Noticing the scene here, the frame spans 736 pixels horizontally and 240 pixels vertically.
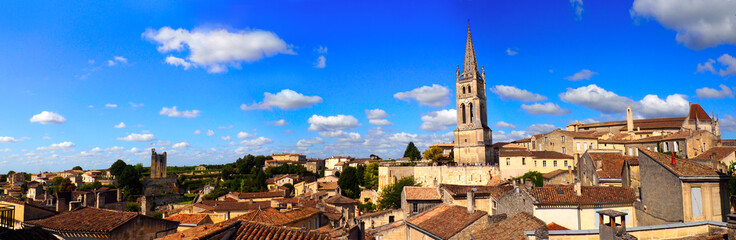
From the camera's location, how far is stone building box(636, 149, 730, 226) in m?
16.0

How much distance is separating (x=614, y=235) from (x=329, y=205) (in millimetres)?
39605

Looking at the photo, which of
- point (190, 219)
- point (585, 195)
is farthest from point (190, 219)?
point (585, 195)

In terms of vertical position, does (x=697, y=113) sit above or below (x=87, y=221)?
above

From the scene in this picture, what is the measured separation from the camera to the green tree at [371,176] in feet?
236

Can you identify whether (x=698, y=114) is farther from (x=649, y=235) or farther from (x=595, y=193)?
(x=649, y=235)

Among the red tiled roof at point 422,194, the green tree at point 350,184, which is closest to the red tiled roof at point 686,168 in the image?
the red tiled roof at point 422,194

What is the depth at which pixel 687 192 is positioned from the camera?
1634 centimetres

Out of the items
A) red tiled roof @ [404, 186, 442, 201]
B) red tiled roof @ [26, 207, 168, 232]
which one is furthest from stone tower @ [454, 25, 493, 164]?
red tiled roof @ [26, 207, 168, 232]

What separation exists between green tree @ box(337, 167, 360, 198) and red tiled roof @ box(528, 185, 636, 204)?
175 feet

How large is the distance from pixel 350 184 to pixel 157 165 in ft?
238

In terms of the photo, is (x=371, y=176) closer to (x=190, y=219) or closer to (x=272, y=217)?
(x=190, y=219)

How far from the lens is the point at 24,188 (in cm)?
9594

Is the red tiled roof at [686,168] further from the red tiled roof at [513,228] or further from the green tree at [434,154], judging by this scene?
the green tree at [434,154]

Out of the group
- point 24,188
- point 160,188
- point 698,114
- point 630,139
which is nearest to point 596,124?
point 698,114
